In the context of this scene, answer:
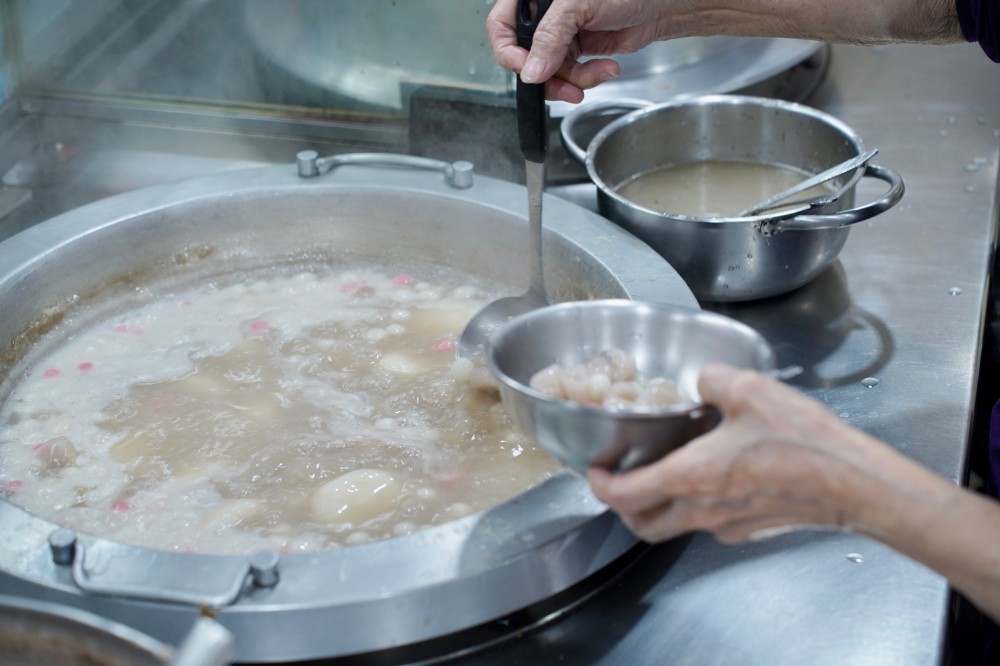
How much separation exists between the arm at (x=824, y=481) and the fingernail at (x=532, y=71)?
0.81 m

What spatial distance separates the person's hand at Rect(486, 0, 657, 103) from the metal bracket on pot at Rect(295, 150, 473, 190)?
0.87ft

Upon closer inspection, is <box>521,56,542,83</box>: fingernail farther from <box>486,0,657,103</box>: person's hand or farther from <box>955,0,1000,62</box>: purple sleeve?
<box>955,0,1000,62</box>: purple sleeve

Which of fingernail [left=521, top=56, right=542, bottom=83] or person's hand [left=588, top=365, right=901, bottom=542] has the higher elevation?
fingernail [left=521, top=56, right=542, bottom=83]

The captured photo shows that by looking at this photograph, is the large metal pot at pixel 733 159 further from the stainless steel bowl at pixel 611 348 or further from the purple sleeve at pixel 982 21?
the stainless steel bowl at pixel 611 348

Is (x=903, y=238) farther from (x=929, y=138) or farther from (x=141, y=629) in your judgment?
(x=141, y=629)

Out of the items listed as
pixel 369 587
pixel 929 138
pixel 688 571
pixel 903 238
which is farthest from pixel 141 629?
pixel 929 138

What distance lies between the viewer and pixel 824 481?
1088 millimetres

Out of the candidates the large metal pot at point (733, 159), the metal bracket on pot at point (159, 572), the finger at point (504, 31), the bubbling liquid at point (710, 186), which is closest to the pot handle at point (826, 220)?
the large metal pot at point (733, 159)

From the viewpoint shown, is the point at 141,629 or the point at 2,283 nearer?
the point at 141,629

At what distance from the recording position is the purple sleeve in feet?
6.28

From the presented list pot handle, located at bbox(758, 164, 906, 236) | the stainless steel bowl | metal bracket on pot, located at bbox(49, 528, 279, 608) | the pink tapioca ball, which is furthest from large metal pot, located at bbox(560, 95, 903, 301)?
metal bracket on pot, located at bbox(49, 528, 279, 608)

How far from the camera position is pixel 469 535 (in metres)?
1.31

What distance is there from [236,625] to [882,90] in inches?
102

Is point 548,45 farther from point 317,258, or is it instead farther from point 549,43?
point 317,258
